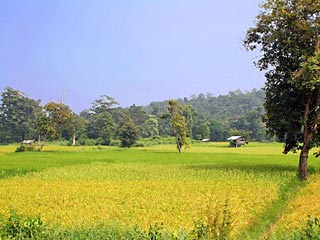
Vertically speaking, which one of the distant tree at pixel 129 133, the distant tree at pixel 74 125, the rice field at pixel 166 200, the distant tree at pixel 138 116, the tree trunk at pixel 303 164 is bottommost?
the rice field at pixel 166 200

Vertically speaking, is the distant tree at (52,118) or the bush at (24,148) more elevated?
the distant tree at (52,118)

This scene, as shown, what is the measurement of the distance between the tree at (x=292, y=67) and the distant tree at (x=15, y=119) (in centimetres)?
6247

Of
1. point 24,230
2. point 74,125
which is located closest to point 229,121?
point 74,125

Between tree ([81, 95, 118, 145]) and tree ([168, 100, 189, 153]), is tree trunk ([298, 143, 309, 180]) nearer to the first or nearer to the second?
tree ([168, 100, 189, 153])

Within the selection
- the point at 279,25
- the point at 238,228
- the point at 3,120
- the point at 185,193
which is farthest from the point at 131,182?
the point at 3,120

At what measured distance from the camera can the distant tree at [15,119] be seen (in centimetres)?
7669

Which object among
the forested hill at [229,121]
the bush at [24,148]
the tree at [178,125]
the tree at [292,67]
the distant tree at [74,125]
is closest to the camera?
the tree at [292,67]

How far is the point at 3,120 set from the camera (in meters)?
77.4

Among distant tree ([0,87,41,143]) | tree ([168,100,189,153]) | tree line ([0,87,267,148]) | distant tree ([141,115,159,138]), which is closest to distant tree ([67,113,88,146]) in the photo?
tree line ([0,87,267,148])

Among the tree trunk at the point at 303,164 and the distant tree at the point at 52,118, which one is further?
the distant tree at the point at 52,118

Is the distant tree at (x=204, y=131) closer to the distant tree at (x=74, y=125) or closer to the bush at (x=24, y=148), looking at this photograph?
the distant tree at (x=74, y=125)

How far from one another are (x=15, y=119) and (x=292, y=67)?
65871 millimetres

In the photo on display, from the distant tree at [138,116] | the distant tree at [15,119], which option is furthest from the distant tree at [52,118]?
the distant tree at [138,116]

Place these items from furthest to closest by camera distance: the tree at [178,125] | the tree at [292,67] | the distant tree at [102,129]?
the distant tree at [102,129] → the tree at [178,125] → the tree at [292,67]
